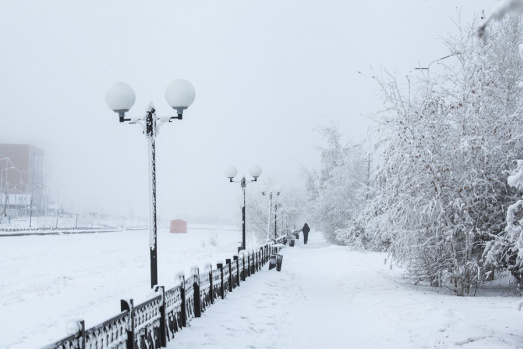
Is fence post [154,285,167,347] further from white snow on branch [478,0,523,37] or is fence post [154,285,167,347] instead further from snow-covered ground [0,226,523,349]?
white snow on branch [478,0,523,37]

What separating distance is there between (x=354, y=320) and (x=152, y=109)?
633 centimetres

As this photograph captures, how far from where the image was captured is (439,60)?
39.2 feet

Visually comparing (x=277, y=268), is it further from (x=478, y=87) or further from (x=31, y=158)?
(x=31, y=158)

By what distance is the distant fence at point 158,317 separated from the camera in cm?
454

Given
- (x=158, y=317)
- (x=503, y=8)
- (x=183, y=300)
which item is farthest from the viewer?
(x=183, y=300)

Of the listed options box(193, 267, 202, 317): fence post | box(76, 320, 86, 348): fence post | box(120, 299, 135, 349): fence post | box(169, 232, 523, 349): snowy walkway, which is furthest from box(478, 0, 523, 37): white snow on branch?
box(193, 267, 202, 317): fence post

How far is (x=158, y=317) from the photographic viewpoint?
6656 mm

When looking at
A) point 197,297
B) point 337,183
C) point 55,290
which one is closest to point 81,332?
point 197,297

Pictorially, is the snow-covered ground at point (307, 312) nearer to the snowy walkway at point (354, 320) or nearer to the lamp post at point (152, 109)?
the snowy walkway at point (354, 320)

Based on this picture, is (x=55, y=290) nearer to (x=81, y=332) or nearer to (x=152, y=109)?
(x=152, y=109)

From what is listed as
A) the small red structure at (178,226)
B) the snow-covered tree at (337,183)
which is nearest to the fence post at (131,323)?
the snow-covered tree at (337,183)

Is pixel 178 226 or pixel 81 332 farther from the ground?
pixel 81 332

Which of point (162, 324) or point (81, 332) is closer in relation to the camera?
point (81, 332)

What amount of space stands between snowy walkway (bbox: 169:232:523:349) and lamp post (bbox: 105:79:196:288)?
1.94 meters
